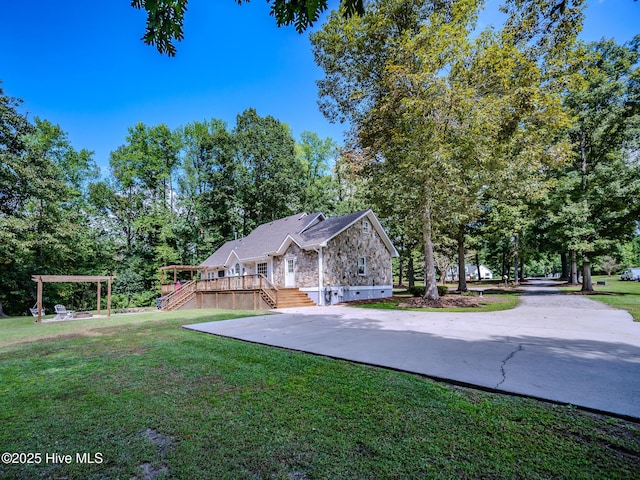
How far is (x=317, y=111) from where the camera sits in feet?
54.1

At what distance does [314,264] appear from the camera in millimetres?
18406

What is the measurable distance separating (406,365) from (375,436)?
7.18 feet

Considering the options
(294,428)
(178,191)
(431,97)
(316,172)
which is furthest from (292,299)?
(178,191)

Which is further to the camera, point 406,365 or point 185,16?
point 406,365

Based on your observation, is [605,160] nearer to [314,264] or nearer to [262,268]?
[314,264]

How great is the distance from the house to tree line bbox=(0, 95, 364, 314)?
8.72 meters

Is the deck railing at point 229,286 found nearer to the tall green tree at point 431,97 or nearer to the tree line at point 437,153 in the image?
the tree line at point 437,153

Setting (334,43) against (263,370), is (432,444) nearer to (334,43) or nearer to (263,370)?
(263,370)

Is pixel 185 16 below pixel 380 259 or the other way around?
the other way around

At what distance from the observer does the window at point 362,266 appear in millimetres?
20406

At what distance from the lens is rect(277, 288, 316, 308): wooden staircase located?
55.6 feet

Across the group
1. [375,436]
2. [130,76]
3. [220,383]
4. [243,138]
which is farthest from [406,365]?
[243,138]

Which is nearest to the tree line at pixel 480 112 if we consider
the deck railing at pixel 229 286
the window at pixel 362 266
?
the window at pixel 362 266

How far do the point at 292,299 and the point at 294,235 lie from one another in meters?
4.28
